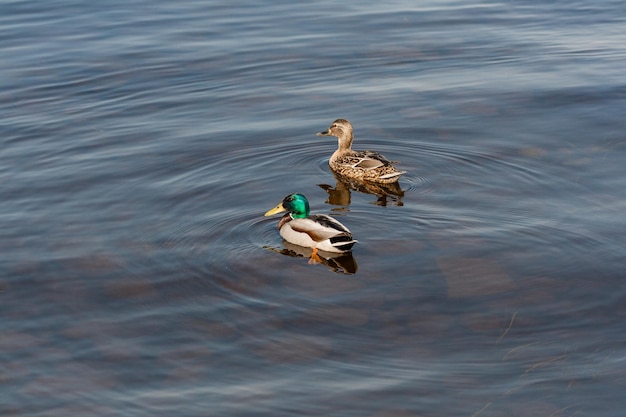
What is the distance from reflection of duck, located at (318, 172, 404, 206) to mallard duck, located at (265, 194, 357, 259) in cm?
121

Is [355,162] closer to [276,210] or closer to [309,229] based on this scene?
[276,210]

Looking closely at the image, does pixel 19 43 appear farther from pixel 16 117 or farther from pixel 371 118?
pixel 371 118

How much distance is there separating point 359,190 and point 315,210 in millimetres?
1146

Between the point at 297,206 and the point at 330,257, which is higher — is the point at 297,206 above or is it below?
above

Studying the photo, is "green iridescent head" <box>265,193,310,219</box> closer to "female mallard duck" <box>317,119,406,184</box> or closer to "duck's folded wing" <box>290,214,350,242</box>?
"duck's folded wing" <box>290,214,350,242</box>

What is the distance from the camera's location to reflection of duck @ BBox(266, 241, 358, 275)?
37.5 feet

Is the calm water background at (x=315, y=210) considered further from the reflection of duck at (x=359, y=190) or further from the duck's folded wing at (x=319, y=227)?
the duck's folded wing at (x=319, y=227)

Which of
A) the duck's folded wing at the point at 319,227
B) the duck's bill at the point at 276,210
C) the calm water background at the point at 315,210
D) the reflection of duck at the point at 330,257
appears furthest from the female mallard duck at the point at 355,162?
the reflection of duck at the point at 330,257

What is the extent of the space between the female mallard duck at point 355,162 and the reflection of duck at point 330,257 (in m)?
2.27

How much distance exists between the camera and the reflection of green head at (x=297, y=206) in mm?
12398

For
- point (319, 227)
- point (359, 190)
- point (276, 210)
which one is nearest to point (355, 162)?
point (359, 190)

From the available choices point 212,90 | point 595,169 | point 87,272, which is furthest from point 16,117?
point 595,169

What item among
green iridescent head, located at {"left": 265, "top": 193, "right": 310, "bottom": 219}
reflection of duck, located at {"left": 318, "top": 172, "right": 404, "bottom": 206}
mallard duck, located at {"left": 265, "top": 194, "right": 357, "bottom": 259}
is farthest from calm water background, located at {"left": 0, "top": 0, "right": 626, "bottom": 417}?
green iridescent head, located at {"left": 265, "top": 193, "right": 310, "bottom": 219}

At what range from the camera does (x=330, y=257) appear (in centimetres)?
1181
